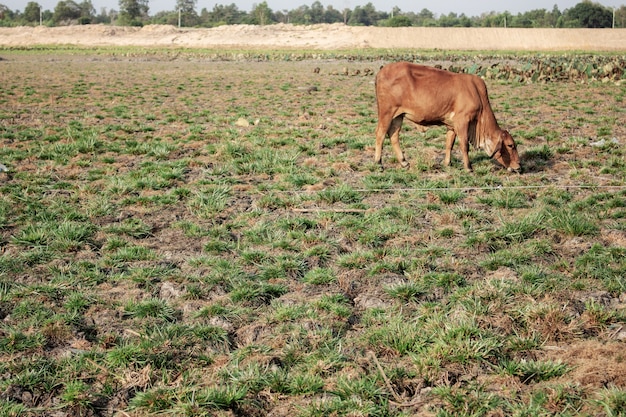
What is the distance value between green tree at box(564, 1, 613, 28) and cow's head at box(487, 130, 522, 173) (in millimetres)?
121320

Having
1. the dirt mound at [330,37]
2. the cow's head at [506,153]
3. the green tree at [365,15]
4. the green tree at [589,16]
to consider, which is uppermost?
the green tree at [365,15]

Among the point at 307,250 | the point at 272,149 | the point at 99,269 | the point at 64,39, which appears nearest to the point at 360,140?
the point at 272,149

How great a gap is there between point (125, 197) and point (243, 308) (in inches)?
157

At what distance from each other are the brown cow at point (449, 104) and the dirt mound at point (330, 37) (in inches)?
2488

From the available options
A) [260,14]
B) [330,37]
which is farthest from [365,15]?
[330,37]

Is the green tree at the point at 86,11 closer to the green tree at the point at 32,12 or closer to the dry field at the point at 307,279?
the green tree at the point at 32,12

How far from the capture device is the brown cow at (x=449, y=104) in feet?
32.8

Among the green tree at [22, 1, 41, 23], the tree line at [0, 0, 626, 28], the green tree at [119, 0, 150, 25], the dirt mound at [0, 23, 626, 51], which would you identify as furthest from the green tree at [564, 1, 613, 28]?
the green tree at [22, 1, 41, 23]

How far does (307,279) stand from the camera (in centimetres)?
621

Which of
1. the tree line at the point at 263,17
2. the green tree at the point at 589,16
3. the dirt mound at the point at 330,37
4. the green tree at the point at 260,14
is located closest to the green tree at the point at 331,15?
the tree line at the point at 263,17

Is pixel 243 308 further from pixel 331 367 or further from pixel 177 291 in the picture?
pixel 331 367

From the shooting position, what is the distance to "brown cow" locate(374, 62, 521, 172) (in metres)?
10.0

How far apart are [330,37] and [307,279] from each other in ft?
243

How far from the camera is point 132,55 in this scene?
54.6 meters
